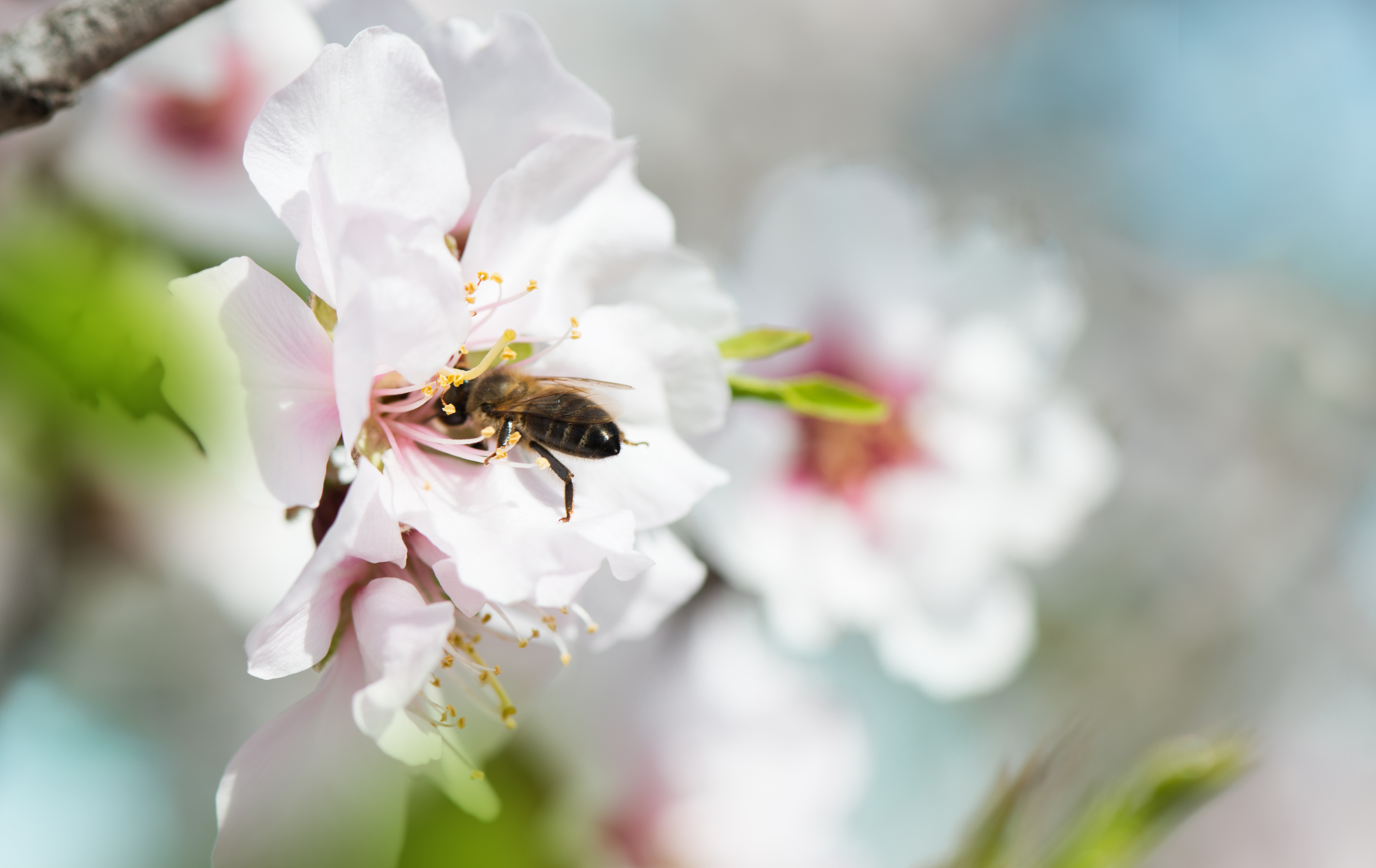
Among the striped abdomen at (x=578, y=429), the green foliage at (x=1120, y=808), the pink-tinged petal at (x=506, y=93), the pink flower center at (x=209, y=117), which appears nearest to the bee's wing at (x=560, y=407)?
the striped abdomen at (x=578, y=429)

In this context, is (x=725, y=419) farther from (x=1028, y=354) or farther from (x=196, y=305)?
(x=1028, y=354)

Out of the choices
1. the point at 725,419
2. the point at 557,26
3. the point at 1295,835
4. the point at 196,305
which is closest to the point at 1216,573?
the point at 1295,835

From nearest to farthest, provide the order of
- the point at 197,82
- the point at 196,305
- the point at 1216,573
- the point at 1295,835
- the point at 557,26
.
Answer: the point at 196,305 < the point at 197,82 < the point at 1216,573 < the point at 557,26 < the point at 1295,835

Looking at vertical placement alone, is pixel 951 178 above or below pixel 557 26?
below

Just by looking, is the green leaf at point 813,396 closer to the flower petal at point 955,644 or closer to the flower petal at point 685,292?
the flower petal at point 685,292

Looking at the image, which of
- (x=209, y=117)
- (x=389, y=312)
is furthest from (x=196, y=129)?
(x=389, y=312)

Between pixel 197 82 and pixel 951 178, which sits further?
pixel 951 178
